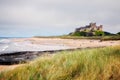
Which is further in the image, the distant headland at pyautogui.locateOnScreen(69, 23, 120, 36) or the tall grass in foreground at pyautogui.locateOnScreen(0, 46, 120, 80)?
the distant headland at pyautogui.locateOnScreen(69, 23, 120, 36)

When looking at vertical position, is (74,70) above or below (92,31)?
below

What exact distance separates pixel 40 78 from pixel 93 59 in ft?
7.89

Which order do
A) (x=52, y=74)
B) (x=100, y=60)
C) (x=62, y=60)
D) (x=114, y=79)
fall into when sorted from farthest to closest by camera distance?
(x=62, y=60) < (x=100, y=60) < (x=52, y=74) < (x=114, y=79)

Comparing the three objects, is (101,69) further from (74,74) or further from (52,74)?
(52,74)

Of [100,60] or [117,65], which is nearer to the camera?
[117,65]

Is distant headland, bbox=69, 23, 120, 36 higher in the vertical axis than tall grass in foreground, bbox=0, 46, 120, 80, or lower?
higher

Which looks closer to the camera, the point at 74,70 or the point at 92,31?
the point at 74,70

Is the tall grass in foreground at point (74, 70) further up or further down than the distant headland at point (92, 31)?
further down

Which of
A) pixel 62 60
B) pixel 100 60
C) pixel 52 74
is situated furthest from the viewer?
pixel 62 60

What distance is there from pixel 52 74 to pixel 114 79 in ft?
6.97

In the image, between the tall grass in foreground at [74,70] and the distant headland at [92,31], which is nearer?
the tall grass in foreground at [74,70]

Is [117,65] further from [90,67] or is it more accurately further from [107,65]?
[90,67]

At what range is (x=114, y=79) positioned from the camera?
8766 millimetres

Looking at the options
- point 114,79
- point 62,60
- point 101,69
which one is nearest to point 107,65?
point 101,69
